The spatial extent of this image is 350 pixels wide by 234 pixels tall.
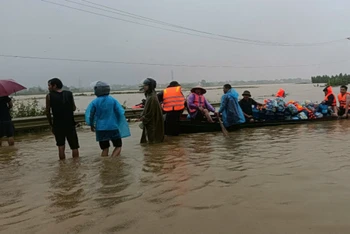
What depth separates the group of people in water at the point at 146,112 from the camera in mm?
6938

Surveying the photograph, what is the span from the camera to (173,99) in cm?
1006

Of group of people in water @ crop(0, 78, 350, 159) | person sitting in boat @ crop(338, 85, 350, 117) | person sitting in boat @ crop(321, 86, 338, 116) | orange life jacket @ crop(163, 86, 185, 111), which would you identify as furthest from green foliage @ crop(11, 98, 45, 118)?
person sitting in boat @ crop(338, 85, 350, 117)

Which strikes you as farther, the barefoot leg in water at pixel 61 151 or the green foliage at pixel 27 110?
the green foliage at pixel 27 110

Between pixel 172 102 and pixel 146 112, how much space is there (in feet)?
4.75

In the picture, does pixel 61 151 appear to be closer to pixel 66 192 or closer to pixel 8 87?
pixel 66 192

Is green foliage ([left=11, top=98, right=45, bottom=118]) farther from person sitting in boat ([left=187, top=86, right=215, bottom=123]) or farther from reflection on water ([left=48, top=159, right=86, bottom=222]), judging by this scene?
reflection on water ([left=48, top=159, right=86, bottom=222])

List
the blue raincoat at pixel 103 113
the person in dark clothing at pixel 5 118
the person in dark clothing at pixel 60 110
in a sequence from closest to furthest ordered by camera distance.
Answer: the person in dark clothing at pixel 60 110 → the blue raincoat at pixel 103 113 → the person in dark clothing at pixel 5 118

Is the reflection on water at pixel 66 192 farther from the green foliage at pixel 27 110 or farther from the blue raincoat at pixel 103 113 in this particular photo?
the green foliage at pixel 27 110

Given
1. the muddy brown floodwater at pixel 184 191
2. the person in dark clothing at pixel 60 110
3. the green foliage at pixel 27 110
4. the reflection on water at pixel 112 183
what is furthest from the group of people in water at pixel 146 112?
the green foliage at pixel 27 110

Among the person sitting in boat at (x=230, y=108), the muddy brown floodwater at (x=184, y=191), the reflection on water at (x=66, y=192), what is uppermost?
the person sitting in boat at (x=230, y=108)

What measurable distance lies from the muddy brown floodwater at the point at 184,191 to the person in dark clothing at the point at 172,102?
1941mm

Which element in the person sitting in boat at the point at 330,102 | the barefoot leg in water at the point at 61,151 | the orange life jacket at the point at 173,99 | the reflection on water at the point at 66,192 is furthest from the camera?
the person sitting in boat at the point at 330,102

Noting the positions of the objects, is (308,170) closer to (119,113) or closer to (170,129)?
(119,113)

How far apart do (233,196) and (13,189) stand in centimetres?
304
